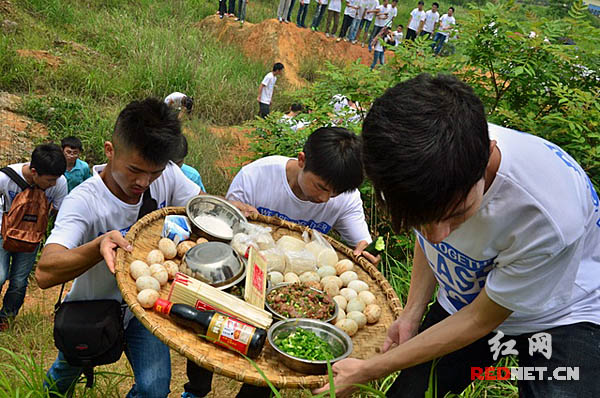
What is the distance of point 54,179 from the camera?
13.7ft

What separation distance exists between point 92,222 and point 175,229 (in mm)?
434

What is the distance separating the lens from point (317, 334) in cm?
225

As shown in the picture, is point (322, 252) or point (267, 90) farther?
point (267, 90)

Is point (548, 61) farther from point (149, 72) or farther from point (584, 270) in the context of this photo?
point (149, 72)

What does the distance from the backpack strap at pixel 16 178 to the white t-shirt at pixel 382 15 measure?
48.8 feet

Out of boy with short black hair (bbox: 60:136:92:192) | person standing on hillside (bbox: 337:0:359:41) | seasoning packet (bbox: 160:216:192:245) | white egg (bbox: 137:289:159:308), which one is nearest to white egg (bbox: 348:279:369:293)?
seasoning packet (bbox: 160:216:192:245)

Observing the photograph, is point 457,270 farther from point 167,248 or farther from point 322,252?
point 167,248

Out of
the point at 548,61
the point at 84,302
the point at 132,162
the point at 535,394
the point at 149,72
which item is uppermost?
the point at 548,61

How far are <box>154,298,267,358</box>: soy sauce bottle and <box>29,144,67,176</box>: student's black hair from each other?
2725mm

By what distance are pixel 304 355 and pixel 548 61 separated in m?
3.58

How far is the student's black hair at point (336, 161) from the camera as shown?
2.95 meters

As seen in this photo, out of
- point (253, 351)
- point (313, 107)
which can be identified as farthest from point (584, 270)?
point (313, 107)

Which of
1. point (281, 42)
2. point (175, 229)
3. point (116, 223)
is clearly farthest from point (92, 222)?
point (281, 42)

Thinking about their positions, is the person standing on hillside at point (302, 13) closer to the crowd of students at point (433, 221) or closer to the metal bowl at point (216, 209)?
the crowd of students at point (433, 221)
